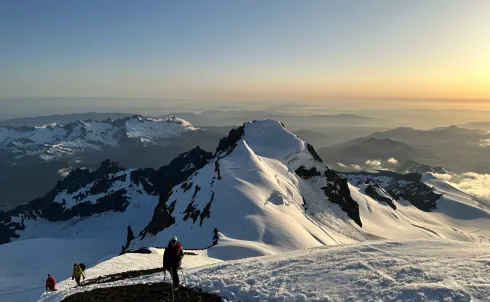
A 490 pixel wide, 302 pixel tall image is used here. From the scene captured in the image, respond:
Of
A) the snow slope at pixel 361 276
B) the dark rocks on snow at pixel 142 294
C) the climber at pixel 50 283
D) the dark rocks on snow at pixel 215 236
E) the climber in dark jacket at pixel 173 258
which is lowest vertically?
the dark rocks on snow at pixel 215 236

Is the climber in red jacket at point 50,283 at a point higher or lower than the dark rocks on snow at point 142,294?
lower

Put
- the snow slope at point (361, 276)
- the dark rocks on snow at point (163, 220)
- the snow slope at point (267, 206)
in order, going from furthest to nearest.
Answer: the dark rocks on snow at point (163, 220), the snow slope at point (267, 206), the snow slope at point (361, 276)

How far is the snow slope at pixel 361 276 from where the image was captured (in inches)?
677

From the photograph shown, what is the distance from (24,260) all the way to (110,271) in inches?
2361

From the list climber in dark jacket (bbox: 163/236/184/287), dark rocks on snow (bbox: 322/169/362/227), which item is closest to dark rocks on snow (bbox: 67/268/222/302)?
climber in dark jacket (bbox: 163/236/184/287)

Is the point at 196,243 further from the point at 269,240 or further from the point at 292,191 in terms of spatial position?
the point at 292,191

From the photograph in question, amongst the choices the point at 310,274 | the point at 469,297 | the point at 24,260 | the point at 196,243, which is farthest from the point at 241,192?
the point at 469,297

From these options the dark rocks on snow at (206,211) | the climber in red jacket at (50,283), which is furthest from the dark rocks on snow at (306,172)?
the climber in red jacket at (50,283)

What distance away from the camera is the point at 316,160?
126 metres

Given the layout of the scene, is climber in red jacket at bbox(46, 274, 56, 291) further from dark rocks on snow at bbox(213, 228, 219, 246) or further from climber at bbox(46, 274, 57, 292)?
dark rocks on snow at bbox(213, 228, 219, 246)

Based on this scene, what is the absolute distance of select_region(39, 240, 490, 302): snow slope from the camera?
17200 mm

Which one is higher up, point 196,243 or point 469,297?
point 469,297

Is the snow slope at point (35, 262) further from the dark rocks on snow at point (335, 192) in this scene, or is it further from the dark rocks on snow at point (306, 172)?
the dark rocks on snow at point (335, 192)

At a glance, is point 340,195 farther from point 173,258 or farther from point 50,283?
point 173,258
